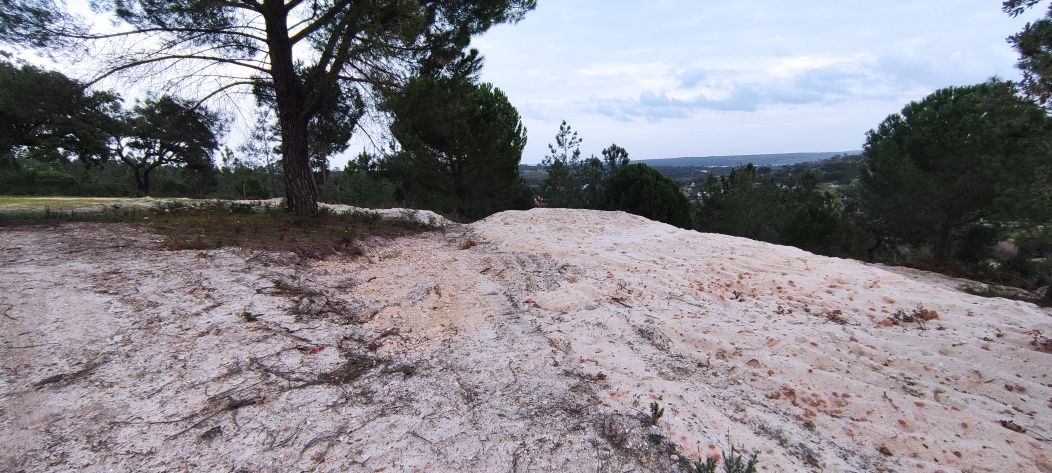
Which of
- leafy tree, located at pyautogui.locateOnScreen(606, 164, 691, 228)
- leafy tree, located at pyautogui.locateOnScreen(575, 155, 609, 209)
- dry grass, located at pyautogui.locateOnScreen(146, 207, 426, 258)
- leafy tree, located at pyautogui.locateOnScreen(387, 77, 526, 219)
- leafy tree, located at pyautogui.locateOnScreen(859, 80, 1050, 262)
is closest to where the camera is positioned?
dry grass, located at pyautogui.locateOnScreen(146, 207, 426, 258)

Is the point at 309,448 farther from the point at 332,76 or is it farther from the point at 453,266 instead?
the point at 332,76

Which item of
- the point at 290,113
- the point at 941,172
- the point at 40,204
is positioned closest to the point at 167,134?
the point at 40,204

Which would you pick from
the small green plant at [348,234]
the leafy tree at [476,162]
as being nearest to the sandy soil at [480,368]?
the small green plant at [348,234]

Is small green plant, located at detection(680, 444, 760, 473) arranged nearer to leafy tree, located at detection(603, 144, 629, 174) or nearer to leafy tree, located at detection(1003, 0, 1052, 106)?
leafy tree, located at detection(1003, 0, 1052, 106)

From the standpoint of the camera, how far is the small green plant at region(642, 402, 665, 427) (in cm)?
221

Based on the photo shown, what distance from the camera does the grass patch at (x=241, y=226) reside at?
5473 millimetres

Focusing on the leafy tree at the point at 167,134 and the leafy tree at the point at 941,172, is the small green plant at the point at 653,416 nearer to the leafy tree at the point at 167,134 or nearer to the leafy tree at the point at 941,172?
the leafy tree at the point at 167,134

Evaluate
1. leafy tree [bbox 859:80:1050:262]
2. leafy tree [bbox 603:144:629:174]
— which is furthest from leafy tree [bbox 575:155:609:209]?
leafy tree [bbox 859:80:1050:262]

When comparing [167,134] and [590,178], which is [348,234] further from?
[590,178]

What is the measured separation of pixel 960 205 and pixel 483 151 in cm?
1461

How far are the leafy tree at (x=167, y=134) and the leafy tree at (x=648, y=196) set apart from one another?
1123cm

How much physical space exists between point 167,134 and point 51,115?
8.24 feet

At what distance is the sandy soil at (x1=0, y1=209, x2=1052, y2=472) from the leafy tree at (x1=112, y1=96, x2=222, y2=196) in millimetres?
2893

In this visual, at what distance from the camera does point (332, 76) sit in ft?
21.9
